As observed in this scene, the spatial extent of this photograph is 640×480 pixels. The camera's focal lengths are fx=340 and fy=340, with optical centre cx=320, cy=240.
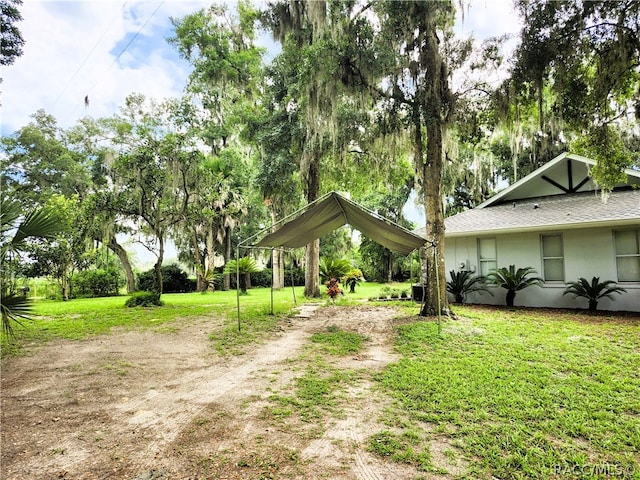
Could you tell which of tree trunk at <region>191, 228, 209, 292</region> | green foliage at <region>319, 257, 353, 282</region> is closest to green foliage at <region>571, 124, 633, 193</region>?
green foliage at <region>319, 257, 353, 282</region>

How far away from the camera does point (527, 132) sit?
1102cm

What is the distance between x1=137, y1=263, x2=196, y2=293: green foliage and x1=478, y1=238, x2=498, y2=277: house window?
1408 cm

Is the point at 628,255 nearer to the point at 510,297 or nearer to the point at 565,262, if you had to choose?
the point at 565,262

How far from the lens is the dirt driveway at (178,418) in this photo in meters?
2.22

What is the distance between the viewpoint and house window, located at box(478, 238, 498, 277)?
31.6ft

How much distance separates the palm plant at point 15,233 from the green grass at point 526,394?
3.96 meters

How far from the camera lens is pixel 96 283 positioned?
15258 millimetres

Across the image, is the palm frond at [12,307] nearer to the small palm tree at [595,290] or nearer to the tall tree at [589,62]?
the tall tree at [589,62]

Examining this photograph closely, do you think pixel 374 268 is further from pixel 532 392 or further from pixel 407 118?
pixel 532 392

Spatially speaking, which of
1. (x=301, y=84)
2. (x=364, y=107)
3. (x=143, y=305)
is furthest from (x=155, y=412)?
(x=143, y=305)

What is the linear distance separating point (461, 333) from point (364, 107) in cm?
497

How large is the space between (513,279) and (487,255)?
1139 mm

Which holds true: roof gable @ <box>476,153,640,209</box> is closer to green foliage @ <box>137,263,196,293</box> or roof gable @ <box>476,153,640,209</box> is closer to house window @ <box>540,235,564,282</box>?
house window @ <box>540,235,564,282</box>

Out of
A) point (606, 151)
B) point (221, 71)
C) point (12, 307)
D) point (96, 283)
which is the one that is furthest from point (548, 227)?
point (96, 283)
